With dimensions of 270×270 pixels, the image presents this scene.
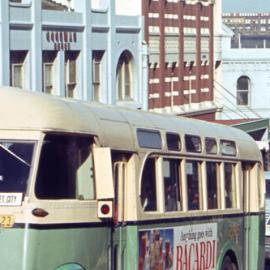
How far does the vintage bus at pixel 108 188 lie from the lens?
10305 millimetres

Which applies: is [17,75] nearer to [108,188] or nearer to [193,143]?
[193,143]

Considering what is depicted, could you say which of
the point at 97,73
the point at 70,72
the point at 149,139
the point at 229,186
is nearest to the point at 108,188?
the point at 149,139

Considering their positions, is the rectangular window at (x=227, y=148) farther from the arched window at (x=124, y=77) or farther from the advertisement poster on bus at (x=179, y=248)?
the arched window at (x=124, y=77)

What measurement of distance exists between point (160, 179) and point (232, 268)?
11.6ft

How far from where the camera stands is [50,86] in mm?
31812

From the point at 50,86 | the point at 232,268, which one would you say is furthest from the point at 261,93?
the point at 232,268

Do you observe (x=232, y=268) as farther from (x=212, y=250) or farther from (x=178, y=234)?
(x=178, y=234)

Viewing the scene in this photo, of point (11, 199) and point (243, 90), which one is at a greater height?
point (243, 90)

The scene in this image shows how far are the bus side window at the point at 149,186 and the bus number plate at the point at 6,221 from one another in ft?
6.85

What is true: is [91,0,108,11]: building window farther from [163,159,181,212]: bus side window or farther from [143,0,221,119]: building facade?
[163,159,181,212]: bus side window

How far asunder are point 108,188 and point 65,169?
449 mm

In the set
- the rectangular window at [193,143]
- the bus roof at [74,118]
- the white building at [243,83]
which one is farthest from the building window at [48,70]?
the white building at [243,83]

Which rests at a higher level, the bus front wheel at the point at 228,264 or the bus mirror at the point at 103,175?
the bus mirror at the point at 103,175

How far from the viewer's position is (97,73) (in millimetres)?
35156
